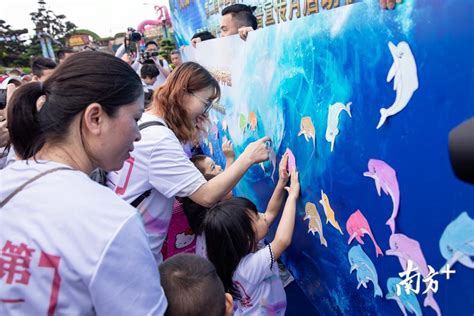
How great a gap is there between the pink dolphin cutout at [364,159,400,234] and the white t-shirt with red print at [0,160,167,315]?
0.75 metres

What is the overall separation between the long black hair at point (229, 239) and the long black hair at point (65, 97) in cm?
81

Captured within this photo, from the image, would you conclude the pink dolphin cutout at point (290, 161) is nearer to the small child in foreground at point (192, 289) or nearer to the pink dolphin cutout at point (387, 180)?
the pink dolphin cutout at point (387, 180)

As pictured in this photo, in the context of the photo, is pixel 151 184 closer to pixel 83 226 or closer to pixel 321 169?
pixel 321 169

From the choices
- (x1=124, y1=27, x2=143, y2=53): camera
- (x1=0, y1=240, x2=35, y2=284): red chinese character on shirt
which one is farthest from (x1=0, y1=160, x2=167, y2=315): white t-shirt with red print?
(x1=124, y1=27, x2=143, y2=53): camera

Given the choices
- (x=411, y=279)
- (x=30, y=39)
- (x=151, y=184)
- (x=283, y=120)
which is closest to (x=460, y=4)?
(x=411, y=279)

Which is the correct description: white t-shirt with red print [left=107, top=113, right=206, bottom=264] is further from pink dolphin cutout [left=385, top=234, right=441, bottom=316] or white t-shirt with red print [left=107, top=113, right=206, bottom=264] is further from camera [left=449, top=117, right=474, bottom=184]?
camera [left=449, top=117, right=474, bottom=184]

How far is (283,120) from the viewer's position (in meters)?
1.76

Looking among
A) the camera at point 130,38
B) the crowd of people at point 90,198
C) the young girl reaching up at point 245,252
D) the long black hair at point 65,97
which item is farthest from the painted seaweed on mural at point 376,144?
the camera at point 130,38

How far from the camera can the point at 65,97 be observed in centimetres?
89

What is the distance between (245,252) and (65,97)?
3.31ft

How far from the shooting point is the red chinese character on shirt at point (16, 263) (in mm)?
704

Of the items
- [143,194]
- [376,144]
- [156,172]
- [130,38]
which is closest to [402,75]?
[376,144]

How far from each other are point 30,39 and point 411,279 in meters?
39.1

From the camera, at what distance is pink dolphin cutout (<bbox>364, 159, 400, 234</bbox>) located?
1.09 metres
